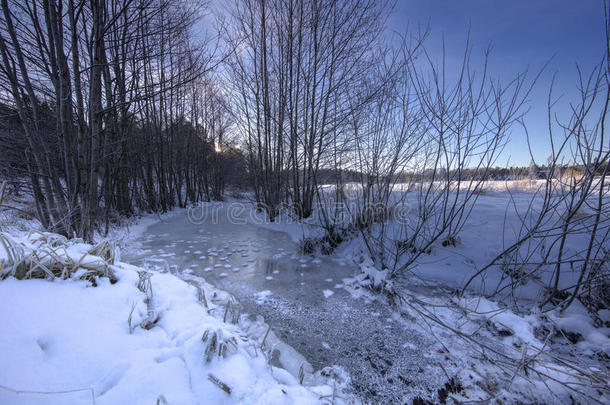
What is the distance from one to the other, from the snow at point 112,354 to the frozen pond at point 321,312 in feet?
1.19

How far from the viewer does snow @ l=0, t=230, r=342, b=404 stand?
26.1 inches

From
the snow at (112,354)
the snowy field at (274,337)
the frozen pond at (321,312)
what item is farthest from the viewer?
the frozen pond at (321,312)

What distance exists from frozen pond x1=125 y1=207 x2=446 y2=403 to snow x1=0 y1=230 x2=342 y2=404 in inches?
14.3

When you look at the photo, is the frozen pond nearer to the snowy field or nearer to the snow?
the snowy field

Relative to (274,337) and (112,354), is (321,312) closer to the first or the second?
(274,337)

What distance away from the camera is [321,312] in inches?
82.5

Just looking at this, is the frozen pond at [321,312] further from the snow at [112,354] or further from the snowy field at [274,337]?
the snow at [112,354]

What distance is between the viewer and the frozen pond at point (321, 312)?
55.0 inches

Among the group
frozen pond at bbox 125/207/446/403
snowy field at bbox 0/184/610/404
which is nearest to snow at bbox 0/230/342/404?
snowy field at bbox 0/184/610/404

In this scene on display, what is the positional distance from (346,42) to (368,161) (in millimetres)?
2207

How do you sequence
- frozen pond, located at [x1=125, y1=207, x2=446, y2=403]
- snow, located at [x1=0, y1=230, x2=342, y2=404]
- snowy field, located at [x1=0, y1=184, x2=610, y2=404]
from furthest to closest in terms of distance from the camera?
frozen pond, located at [x1=125, y1=207, x2=446, y2=403] < snowy field, located at [x1=0, y1=184, x2=610, y2=404] < snow, located at [x1=0, y1=230, x2=342, y2=404]

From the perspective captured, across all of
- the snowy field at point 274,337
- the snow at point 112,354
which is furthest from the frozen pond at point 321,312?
the snow at point 112,354

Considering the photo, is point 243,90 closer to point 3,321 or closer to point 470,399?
point 3,321

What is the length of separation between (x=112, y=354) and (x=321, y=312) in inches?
62.7
